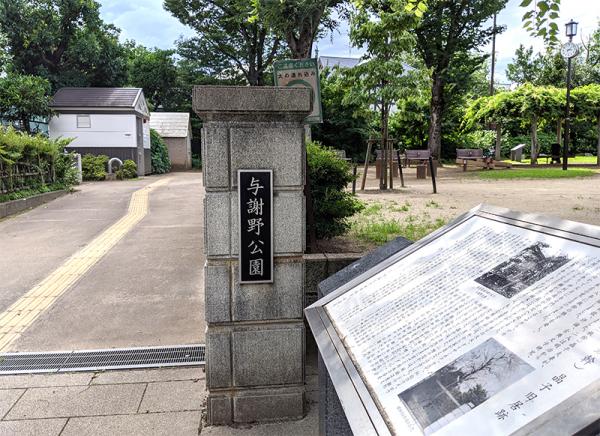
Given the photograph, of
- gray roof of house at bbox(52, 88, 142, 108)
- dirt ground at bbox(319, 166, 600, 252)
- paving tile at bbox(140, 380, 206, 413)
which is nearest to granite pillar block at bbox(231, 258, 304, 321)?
paving tile at bbox(140, 380, 206, 413)

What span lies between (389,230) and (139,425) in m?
4.09

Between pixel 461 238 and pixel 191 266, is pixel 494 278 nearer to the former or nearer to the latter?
pixel 461 238

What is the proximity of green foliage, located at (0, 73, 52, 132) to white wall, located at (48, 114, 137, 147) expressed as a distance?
0.93 meters

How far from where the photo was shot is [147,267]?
6961mm

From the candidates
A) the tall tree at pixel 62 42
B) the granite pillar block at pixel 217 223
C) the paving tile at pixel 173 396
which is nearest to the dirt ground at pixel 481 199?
the paving tile at pixel 173 396

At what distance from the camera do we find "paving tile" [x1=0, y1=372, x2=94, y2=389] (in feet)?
12.0

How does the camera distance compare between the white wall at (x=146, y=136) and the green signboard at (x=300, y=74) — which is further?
the white wall at (x=146, y=136)

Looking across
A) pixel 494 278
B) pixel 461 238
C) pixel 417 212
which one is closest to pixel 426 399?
pixel 494 278

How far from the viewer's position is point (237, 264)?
9.95 feet

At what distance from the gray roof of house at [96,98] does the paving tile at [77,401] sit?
2666cm

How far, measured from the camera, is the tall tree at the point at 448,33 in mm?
24469

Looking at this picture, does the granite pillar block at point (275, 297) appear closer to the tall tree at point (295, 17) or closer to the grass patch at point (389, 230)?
the grass patch at point (389, 230)

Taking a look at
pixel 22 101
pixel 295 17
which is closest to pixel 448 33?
pixel 295 17

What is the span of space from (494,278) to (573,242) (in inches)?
11.2
